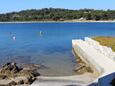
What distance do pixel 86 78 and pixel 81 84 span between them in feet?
9.63

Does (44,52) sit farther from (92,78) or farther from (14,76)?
(92,78)

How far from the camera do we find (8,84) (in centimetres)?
2042

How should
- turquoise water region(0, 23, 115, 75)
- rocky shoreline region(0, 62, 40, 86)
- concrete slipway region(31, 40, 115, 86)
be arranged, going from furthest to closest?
turquoise water region(0, 23, 115, 75) < rocky shoreline region(0, 62, 40, 86) < concrete slipway region(31, 40, 115, 86)

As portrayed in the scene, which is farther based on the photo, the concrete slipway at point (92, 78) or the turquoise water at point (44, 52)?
the turquoise water at point (44, 52)

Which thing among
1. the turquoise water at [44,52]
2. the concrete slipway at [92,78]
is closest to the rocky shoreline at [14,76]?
the concrete slipway at [92,78]

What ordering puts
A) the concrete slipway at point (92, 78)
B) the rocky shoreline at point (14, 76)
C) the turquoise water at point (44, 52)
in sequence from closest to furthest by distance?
the concrete slipway at point (92, 78)
the rocky shoreline at point (14, 76)
the turquoise water at point (44, 52)

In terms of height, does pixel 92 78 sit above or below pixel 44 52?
above

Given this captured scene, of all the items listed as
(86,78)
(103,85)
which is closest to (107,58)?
(86,78)

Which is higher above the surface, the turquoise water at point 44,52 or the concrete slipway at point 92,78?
the concrete slipway at point 92,78

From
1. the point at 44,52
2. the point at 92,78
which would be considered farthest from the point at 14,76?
the point at 44,52

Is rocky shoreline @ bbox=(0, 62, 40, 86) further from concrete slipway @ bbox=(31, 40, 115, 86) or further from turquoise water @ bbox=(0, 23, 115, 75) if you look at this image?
turquoise water @ bbox=(0, 23, 115, 75)

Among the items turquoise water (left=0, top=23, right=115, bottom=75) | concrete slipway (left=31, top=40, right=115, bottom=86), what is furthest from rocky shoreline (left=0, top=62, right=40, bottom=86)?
turquoise water (left=0, top=23, right=115, bottom=75)

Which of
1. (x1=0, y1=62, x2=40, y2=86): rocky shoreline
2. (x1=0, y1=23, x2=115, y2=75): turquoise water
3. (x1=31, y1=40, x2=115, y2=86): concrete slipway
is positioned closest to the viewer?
(x1=31, y1=40, x2=115, y2=86): concrete slipway

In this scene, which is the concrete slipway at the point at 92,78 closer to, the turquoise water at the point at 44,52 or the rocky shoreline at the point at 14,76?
the rocky shoreline at the point at 14,76
